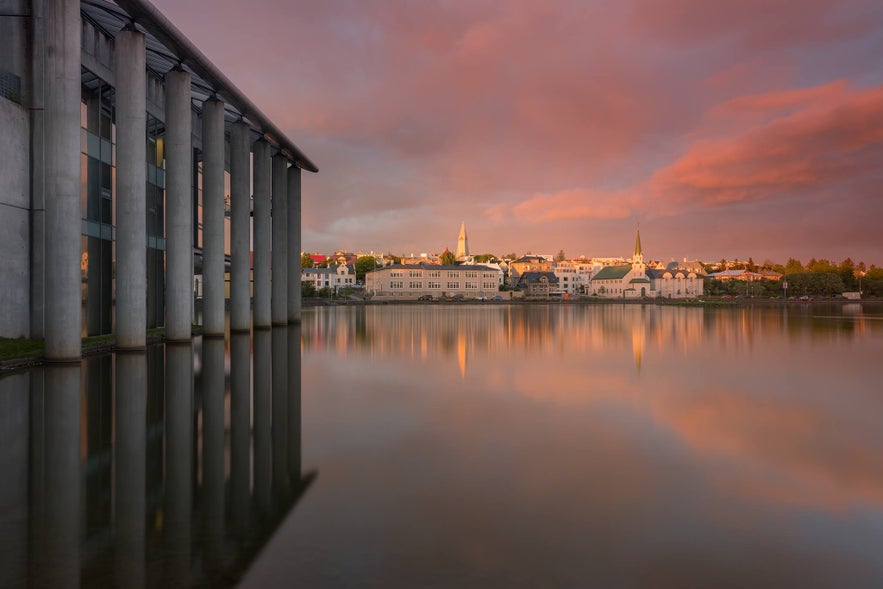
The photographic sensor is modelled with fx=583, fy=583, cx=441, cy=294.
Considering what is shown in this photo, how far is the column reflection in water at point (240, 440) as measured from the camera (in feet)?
19.2

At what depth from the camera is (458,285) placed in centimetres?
13525

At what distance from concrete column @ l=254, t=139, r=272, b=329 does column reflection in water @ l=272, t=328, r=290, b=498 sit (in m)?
12.2

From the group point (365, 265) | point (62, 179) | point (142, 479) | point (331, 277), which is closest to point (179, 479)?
point (142, 479)

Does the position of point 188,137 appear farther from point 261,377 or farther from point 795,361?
point 795,361

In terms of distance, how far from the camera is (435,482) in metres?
6.77

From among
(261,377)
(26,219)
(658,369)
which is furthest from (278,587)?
(26,219)

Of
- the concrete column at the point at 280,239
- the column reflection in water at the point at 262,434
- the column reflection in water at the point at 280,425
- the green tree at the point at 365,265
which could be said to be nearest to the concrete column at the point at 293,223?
the concrete column at the point at 280,239

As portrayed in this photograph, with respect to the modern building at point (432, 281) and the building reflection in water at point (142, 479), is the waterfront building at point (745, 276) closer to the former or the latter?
the modern building at point (432, 281)

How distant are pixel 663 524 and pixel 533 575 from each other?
1762mm

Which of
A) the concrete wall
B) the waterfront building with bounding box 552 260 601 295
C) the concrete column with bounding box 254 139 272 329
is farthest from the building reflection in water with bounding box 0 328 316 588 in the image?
the waterfront building with bounding box 552 260 601 295

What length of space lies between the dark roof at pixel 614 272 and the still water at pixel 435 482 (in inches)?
5684

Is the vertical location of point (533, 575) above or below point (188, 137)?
below

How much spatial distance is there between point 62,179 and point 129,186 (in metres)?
3.03

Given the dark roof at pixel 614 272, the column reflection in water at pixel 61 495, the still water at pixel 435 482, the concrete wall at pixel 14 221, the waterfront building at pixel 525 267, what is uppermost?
the waterfront building at pixel 525 267
